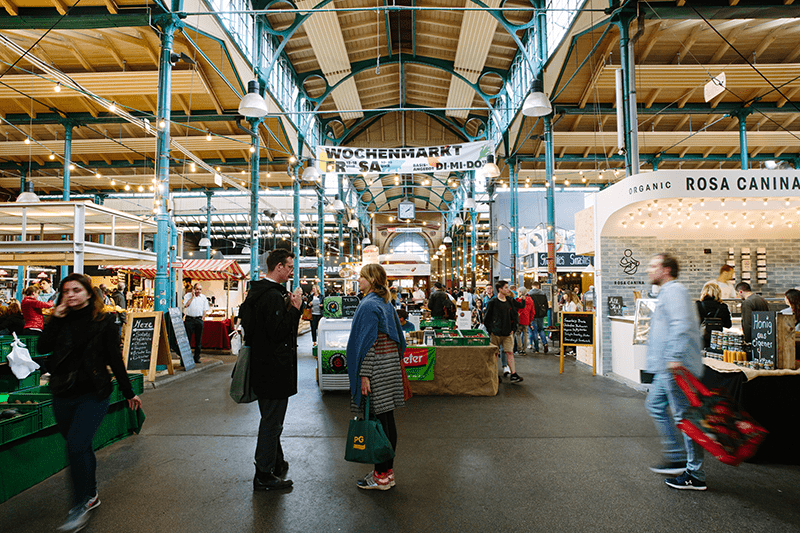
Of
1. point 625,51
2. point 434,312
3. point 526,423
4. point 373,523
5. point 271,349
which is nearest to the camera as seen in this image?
point 373,523

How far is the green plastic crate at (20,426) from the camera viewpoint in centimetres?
294

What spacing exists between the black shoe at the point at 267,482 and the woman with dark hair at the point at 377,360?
22.1 inches

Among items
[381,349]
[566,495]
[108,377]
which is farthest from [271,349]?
[566,495]

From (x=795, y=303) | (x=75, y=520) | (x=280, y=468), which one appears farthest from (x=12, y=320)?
(x=795, y=303)

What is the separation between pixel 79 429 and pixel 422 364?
419 centimetres

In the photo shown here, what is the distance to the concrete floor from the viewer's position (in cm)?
270

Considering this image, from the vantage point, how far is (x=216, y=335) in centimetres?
1107

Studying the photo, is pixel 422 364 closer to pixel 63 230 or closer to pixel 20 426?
pixel 20 426

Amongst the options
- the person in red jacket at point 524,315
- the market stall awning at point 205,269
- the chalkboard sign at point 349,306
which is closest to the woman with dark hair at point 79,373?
the chalkboard sign at point 349,306

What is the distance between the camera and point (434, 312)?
429 inches

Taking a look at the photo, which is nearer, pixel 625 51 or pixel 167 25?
pixel 625 51

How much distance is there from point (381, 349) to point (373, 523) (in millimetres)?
1053

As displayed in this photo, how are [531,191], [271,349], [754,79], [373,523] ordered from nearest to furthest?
[373,523]
[271,349]
[754,79]
[531,191]

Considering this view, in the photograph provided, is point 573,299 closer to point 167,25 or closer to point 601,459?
point 601,459
